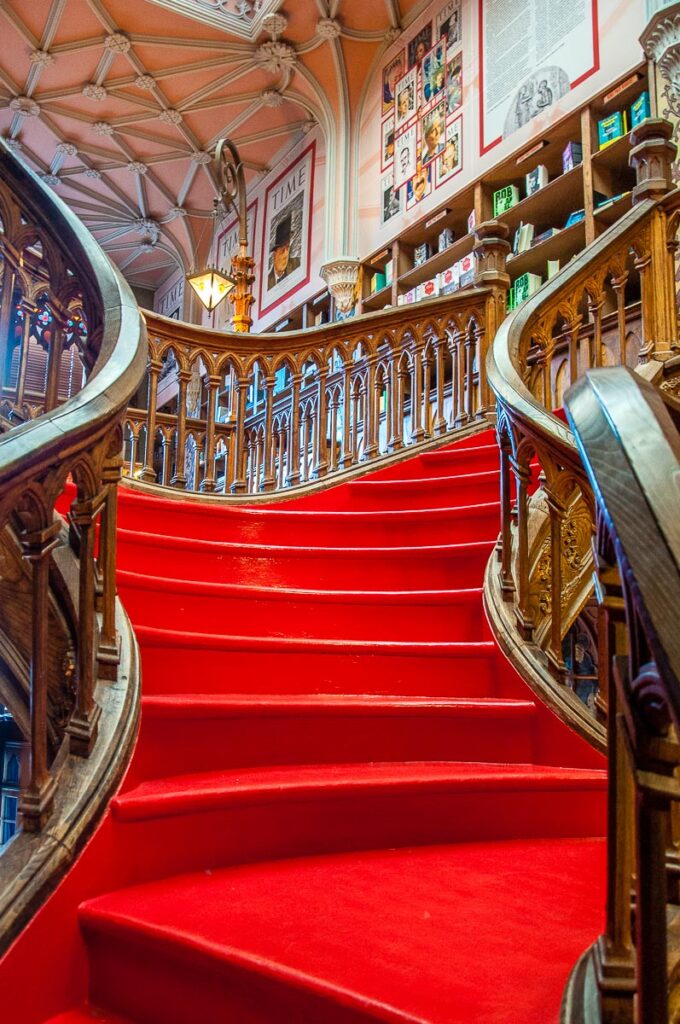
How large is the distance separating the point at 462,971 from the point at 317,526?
6.53 feet

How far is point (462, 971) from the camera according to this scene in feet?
3.41

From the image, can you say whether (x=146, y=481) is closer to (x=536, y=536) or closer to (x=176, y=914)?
(x=536, y=536)

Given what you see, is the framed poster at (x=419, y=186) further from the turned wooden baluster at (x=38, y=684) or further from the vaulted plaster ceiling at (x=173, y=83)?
the turned wooden baluster at (x=38, y=684)

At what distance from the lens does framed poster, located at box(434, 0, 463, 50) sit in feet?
21.4

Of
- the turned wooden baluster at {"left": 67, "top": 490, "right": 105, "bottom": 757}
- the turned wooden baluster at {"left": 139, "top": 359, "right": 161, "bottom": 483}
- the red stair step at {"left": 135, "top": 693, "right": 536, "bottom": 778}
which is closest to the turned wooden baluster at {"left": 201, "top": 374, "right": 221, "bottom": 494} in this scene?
the turned wooden baluster at {"left": 139, "top": 359, "right": 161, "bottom": 483}

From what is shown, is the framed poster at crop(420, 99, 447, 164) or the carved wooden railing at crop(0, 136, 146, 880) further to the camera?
the framed poster at crop(420, 99, 447, 164)

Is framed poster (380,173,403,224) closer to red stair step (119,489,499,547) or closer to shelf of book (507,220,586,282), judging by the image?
shelf of book (507,220,586,282)

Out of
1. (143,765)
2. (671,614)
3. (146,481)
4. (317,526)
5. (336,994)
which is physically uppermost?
(146,481)

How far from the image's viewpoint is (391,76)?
739 centimetres

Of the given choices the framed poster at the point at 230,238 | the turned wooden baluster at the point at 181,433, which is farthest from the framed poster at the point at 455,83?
the turned wooden baluster at the point at 181,433

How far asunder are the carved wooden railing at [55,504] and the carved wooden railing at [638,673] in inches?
32.0

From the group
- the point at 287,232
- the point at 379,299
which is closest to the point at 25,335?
the point at 379,299

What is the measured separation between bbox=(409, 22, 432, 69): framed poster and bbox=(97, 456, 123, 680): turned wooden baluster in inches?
260

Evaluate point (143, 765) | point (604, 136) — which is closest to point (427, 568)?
point (143, 765)
